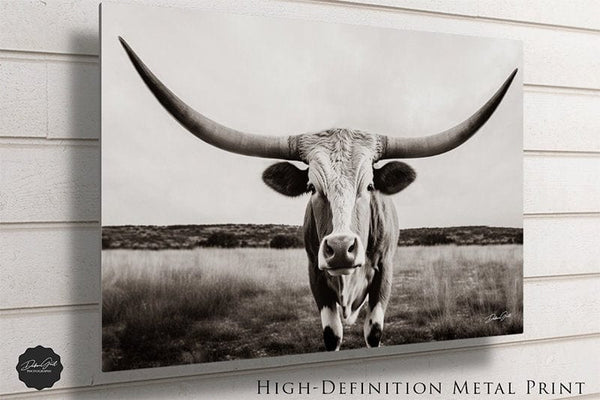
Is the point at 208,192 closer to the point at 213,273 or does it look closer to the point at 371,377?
the point at 213,273

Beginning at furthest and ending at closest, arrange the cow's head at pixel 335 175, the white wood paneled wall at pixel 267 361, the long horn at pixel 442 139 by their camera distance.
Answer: the long horn at pixel 442 139 < the cow's head at pixel 335 175 < the white wood paneled wall at pixel 267 361

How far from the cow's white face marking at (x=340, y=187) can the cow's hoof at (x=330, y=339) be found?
107 millimetres

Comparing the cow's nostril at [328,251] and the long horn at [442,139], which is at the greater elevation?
the long horn at [442,139]

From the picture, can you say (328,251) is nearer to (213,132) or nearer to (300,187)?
(300,187)

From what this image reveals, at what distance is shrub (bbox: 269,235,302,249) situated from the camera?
1.46 metres

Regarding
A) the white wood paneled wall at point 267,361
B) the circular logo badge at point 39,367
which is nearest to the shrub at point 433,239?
the white wood paneled wall at point 267,361

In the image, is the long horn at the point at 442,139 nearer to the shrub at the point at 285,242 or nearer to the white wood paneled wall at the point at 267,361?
the white wood paneled wall at the point at 267,361

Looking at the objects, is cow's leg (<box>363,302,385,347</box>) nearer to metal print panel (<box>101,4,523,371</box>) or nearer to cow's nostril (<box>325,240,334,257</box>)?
metal print panel (<box>101,4,523,371</box>)

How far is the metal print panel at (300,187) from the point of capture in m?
1.35

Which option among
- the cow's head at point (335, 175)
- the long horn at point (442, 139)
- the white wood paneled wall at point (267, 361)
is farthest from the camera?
the long horn at point (442, 139)

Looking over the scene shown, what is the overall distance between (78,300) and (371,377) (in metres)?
0.59
